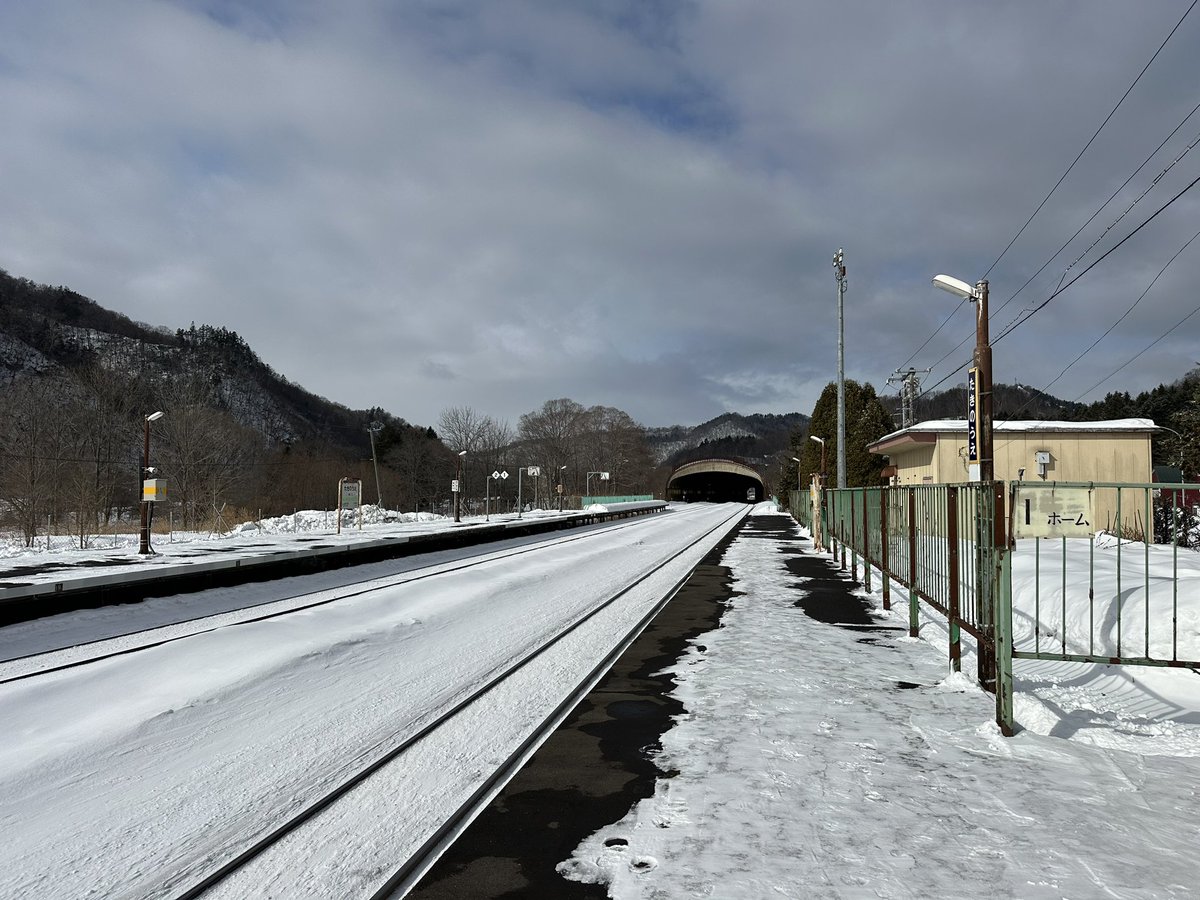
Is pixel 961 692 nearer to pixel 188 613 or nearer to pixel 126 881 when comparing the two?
pixel 126 881

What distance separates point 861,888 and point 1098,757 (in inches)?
111

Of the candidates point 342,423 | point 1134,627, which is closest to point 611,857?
point 1134,627

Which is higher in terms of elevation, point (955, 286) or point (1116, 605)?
point (955, 286)

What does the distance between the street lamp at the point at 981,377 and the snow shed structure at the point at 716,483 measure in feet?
402

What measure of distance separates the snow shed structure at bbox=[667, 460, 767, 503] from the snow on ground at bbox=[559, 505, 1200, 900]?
127041mm

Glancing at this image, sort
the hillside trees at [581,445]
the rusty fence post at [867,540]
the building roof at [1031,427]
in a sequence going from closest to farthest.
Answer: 1. the rusty fence post at [867,540]
2. the building roof at [1031,427]
3. the hillside trees at [581,445]

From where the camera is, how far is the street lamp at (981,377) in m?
9.77

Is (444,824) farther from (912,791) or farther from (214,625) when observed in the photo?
(214,625)

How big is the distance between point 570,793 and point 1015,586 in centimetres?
952

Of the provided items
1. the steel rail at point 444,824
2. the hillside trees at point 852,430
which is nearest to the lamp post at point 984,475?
the steel rail at point 444,824

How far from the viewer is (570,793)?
4.57 m

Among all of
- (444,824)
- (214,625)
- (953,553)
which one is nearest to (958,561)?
(953,553)

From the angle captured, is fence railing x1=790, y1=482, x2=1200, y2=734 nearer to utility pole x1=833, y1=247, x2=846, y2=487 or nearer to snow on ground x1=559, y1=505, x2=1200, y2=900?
snow on ground x1=559, y1=505, x2=1200, y2=900

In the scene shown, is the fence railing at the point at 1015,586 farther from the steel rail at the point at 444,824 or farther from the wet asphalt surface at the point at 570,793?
the steel rail at the point at 444,824
